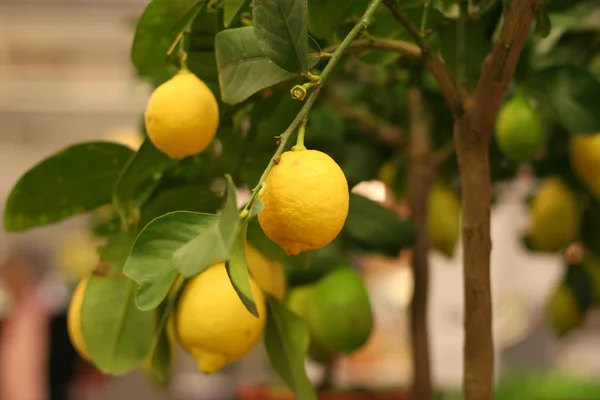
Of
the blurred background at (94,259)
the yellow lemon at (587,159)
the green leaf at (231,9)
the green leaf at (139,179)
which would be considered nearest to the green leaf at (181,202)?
the green leaf at (139,179)

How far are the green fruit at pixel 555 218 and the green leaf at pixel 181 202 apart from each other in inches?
16.2

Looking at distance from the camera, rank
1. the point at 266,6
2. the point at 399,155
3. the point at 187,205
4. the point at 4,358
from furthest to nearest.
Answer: the point at 4,358 < the point at 399,155 < the point at 187,205 < the point at 266,6

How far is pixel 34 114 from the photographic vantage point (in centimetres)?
261

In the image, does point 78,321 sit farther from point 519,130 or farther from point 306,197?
point 519,130

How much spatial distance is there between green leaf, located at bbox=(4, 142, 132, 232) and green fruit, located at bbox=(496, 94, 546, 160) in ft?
1.08

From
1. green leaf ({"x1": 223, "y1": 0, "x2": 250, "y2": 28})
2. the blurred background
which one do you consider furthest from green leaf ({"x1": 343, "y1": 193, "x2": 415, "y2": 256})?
the blurred background

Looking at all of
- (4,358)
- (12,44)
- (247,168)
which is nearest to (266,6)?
(247,168)

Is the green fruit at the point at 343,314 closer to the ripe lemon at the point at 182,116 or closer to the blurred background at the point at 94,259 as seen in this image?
the ripe lemon at the point at 182,116

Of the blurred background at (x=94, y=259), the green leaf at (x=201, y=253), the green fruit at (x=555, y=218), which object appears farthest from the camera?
the blurred background at (x=94, y=259)

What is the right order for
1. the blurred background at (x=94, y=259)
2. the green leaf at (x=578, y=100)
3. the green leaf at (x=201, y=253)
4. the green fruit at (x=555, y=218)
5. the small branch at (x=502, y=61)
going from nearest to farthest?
the green leaf at (x=201, y=253) → the small branch at (x=502, y=61) → the green leaf at (x=578, y=100) → the green fruit at (x=555, y=218) → the blurred background at (x=94, y=259)

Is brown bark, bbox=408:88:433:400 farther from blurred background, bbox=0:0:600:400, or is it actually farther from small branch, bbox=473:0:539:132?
blurred background, bbox=0:0:600:400

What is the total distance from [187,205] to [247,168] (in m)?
0.05

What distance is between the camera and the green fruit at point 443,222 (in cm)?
81

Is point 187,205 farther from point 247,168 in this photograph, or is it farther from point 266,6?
point 266,6
